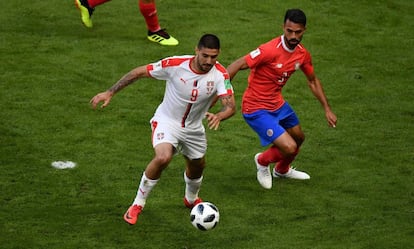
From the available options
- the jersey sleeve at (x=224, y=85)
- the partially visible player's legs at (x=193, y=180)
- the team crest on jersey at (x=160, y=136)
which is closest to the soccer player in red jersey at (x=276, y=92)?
the jersey sleeve at (x=224, y=85)

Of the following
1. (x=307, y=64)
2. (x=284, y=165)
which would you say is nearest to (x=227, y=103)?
(x=307, y=64)

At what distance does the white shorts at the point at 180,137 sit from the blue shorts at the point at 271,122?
1029 millimetres

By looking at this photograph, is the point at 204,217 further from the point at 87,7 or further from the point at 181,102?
the point at 87,7

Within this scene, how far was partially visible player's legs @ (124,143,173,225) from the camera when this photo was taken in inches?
394

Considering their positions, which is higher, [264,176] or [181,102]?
[181,102]

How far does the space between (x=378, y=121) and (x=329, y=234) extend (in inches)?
145

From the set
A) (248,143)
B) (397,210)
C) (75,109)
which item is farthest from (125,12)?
(397,210)

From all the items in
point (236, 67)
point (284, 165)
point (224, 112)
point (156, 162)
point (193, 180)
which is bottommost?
point (284, 165)

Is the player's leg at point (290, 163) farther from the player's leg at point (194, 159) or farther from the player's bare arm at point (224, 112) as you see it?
the player's bare arm at point (224, 112)

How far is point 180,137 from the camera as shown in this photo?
33.7 feet

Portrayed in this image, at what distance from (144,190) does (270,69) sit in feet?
6.84

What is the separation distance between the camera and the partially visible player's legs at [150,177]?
1001 cm

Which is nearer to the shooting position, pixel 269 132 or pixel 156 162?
pixel 156 162

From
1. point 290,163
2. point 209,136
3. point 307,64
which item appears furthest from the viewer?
point 209,136
